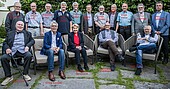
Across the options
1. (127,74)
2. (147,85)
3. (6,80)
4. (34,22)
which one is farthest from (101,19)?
(6,80)

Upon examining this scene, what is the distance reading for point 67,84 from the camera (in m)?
5.05

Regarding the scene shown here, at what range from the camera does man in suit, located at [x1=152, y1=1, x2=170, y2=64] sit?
6.50m

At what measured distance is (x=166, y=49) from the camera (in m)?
6.61

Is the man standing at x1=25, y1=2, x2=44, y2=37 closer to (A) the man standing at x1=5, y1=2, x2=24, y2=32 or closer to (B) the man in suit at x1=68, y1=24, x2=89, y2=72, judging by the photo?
(A) the man standing at x1=5, y1=2, x2=24, y2=32

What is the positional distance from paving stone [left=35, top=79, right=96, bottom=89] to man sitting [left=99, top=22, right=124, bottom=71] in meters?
1.15

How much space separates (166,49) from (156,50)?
2.40 ft

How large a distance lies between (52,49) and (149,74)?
89.4 inches

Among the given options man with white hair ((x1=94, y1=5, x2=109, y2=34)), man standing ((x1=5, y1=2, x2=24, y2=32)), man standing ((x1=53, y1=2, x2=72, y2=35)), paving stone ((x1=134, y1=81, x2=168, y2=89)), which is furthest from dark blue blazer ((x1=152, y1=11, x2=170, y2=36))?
man standing ((x1=5, y1=2, x2=24, y2=32))

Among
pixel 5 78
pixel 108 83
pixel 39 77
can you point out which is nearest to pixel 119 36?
pixel 108 83

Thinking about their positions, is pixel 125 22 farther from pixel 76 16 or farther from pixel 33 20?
pixel 33 20

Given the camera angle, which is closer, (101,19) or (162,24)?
(162,24)

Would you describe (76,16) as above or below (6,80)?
above

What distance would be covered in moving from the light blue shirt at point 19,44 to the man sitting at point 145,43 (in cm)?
260

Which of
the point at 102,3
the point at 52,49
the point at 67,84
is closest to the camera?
the point at 67,84
